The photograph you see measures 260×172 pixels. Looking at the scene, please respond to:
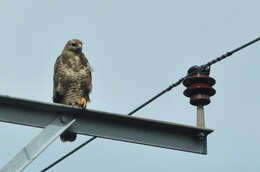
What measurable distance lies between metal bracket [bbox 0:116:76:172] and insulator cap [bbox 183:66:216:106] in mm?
1337

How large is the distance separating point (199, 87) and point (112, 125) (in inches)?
41.3

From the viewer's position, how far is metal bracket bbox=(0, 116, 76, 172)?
13.7ft

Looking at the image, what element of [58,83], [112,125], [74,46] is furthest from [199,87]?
[74,46]

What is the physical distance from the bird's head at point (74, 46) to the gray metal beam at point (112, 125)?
15.4ft

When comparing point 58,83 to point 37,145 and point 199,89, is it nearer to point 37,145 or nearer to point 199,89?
point 199,89

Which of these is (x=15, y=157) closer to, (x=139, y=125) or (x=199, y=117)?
(x=139, y=125)

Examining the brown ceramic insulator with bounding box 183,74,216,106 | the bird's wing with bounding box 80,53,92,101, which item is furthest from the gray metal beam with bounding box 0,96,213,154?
the bird's wing with bounding box 80,53,92,101

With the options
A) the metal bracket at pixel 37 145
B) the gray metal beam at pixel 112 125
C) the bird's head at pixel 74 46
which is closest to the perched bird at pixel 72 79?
the bird's head at pixel 74 46

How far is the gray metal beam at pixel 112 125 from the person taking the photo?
4566mm

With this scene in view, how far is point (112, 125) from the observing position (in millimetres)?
4801

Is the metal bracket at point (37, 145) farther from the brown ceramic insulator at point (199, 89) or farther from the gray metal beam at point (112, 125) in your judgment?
the brown ceramic insulator at point (199, 89)

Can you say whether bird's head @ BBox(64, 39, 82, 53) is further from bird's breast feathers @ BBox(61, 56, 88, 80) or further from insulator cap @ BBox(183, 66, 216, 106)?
insulator cap @ BBox(183, 66, 216, 106)

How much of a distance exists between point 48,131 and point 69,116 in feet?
0.88

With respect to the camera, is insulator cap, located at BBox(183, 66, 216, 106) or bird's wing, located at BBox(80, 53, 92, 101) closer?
insulator cap, located at BBox(183, 66, 216, 106)
